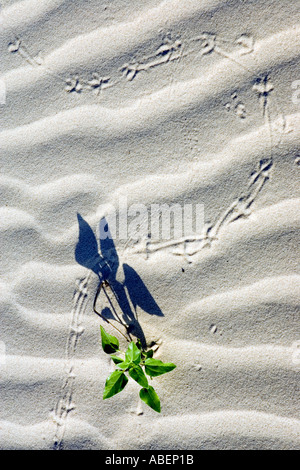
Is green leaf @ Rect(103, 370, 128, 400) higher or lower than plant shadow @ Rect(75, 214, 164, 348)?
lower

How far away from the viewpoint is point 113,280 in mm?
1424

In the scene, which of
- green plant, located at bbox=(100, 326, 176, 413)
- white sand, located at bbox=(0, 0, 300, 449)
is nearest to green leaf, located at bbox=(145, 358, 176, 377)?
green plant, located at bbox=(100, 326, 176, 413)

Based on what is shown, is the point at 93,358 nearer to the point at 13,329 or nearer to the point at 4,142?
the point at 13,329

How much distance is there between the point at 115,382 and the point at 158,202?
672mm

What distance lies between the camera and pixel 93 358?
4.68 feet

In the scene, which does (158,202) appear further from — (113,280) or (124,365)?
(124,365)

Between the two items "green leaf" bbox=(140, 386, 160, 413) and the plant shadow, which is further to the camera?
the plant shadow

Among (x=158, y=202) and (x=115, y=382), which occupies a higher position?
(x=158, y=202)

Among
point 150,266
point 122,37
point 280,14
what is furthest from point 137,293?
point 280,14

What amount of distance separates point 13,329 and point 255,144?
1.18 meters

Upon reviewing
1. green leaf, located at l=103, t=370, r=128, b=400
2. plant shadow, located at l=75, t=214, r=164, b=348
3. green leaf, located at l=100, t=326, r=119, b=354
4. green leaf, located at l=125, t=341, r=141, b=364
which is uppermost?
plant shadow, located at l=75, t=214, r=164, b=348

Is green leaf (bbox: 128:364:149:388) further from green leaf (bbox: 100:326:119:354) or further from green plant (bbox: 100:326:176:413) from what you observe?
green leaf (bbox: 100:326:119:354)

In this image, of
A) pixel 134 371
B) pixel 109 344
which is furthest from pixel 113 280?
pixel 134 371

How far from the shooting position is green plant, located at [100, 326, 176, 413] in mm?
1268
